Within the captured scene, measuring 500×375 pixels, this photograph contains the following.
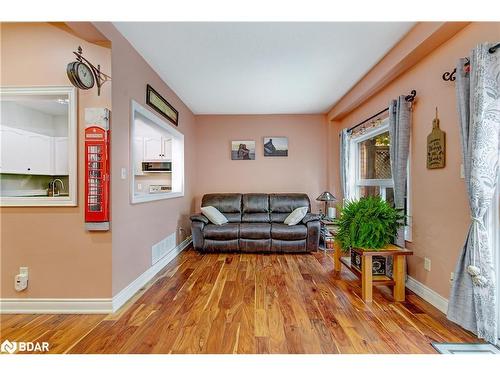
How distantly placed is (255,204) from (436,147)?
2967 millimetres

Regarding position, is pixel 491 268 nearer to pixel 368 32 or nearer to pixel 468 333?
pixel 468 333

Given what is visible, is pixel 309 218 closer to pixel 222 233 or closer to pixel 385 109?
pixel 222 233

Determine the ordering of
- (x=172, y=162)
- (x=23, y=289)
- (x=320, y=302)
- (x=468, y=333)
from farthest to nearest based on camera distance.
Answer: (x=172, y=162) < (x=320, y=302) < (x=23, y=289) < (x=468, y=333)

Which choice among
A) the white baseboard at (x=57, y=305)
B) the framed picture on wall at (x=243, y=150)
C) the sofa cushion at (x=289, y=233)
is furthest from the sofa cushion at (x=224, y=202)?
the white baseboard at (x=57, y=305)

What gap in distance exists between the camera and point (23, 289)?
2.04m

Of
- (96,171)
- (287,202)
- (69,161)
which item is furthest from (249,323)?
(287,202)

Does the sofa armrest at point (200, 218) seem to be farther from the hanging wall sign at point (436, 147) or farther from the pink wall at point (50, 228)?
the hanging wall sign at point (436, 147)

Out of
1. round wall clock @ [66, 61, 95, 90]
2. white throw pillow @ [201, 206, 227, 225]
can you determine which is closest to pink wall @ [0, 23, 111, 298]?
round wall clock @ [66, 61, 95, 90]

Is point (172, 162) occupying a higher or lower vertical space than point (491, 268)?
higher

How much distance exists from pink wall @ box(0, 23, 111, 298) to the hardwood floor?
0.90 ft

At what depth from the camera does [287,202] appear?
175 inches
